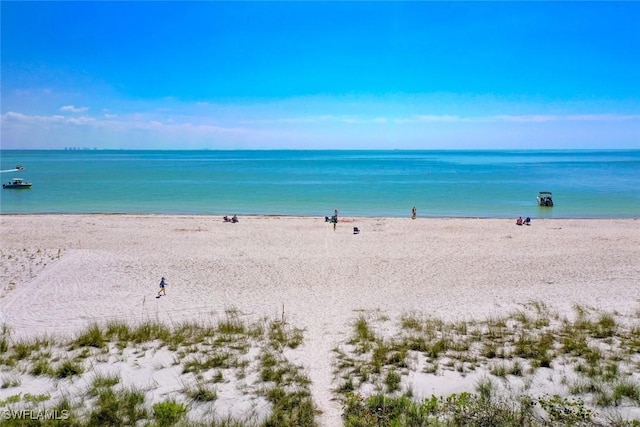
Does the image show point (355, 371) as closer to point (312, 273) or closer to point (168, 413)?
point (168, 413)

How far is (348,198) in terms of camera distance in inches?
1885

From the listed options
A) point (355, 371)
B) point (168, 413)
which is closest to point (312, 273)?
point (355, 371)

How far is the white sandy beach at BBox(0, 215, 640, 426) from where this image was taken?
1225 cm

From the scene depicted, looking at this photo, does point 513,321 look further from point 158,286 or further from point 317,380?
point 158,286

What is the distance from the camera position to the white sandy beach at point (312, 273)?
40.2ft

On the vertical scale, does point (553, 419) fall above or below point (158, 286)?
above

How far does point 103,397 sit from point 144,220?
88.1 feet

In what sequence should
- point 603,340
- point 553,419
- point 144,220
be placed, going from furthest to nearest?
point 144,220, point 603,340, point 553,419

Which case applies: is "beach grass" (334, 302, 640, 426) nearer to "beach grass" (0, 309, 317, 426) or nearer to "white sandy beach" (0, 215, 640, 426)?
"white sandy beach" (0, 215, 640, 426)

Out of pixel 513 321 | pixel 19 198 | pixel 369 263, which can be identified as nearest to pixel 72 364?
Result: pixel 513 321

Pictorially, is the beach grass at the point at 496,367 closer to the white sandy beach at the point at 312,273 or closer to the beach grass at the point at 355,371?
the beach grass at the point at 355,371

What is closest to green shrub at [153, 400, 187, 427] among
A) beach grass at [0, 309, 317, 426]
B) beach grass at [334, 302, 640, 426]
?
beach grass at [0, 309, 317, 426]

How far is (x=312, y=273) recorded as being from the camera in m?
17.2

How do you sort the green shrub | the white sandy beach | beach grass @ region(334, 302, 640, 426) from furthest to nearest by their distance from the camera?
the white sandy beach → beach grass @ region(334, 302, 640, 426) → the green shrub
